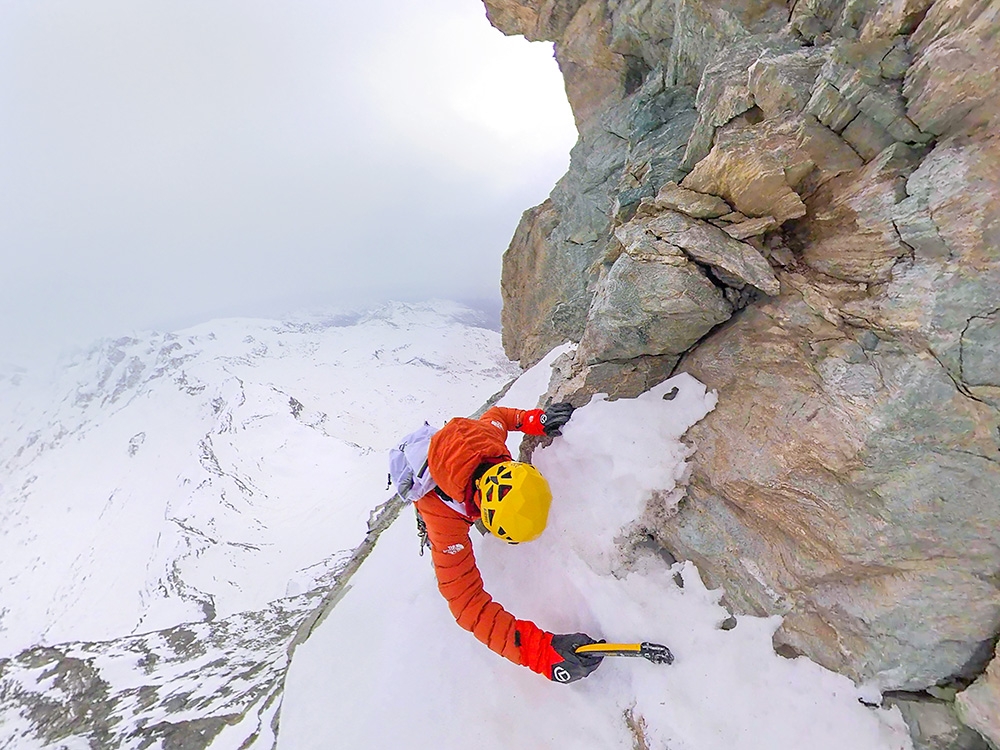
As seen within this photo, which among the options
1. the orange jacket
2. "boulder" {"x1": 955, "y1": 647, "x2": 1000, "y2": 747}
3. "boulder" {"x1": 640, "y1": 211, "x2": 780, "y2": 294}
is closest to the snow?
"boulder" {"x1": 955, "y1": 647, "x2": 1000, "y2": 747}

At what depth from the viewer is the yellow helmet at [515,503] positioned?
411 cm

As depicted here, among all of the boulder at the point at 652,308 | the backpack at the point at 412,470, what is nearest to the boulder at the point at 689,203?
the boulder at the point at 652,308

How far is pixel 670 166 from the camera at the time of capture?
24.8 feet

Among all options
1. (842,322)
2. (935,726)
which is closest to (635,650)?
(935,726)

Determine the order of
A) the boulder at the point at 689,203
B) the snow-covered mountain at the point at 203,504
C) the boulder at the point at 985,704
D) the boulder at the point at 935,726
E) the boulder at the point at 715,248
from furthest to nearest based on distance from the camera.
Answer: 1. the snow-covered mountain at the point at 203,504
2. the boulder at the point at 689,203
3. the boulder at the point at 715,248
4. the boulder at the point at 935,726
5. the boulder at the point at 985,704

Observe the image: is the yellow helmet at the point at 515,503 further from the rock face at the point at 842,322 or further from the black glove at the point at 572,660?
the rock face at the point at 842,322

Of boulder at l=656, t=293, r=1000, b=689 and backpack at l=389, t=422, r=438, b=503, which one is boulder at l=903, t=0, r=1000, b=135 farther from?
backpack at l=389, t=422, r=438, b=503

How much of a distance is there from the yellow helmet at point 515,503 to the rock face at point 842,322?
2397 millimetres

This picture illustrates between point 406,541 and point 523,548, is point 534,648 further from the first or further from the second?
point 406,541

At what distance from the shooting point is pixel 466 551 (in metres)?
5.04

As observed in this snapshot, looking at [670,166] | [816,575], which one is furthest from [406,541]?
[670,166]

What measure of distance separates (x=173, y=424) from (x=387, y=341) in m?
91.1

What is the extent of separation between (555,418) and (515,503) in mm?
2970

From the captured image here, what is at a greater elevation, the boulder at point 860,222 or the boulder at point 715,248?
the boulder at point 860,222
